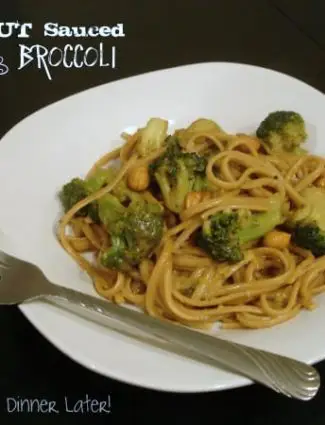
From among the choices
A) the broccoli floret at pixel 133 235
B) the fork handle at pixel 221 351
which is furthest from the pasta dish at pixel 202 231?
the fork handle at pixel 221 351

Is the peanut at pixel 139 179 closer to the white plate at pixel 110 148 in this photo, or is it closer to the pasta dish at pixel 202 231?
the pasta dish at pixel 202 231

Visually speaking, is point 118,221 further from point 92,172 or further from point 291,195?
point 291,195

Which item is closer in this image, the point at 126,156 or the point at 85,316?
the point at 85,316

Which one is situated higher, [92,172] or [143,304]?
[92,172]

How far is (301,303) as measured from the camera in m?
1.73

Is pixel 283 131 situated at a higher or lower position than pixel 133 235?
higher

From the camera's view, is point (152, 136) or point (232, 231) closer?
point (232, 231)

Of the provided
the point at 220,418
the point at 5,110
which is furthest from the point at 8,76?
the point at 220,418

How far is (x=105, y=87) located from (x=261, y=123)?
0.50 meters

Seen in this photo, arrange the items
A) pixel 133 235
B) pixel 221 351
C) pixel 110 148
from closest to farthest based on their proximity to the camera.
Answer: pixel 221 351 → pixel 133 235 → pixel 110 148

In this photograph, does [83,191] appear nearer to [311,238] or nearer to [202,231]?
[202,231]

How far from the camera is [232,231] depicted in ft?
5.64

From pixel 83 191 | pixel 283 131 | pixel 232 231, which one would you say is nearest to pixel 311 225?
pixel 232 231

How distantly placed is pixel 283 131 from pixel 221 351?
78 cm
